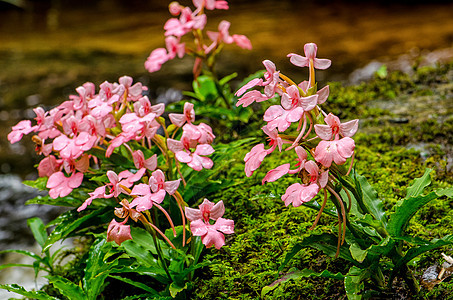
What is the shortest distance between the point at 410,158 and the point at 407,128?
1.35 feet

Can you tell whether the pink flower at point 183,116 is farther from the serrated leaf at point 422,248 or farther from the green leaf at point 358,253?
the serrated leaf at point 422,248

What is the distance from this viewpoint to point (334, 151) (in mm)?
1284

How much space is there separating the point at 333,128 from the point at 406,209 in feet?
1.24

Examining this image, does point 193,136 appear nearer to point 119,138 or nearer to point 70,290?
point 119,138

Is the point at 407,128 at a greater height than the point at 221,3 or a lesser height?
lesser

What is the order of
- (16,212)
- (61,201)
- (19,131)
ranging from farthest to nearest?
(16,212) → (61,201) → (19,131)

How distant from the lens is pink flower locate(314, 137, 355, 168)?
4.18ft

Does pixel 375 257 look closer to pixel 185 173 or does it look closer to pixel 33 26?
pixel 185 173

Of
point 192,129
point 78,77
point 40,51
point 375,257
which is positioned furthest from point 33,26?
point 375,257

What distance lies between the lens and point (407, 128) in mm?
2846

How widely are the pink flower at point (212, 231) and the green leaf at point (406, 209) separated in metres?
0.53

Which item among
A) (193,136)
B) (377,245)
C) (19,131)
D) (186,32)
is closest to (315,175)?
(377,245)

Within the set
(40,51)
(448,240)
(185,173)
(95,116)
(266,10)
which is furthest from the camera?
(266,10)

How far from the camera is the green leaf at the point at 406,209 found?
1.41 metres
